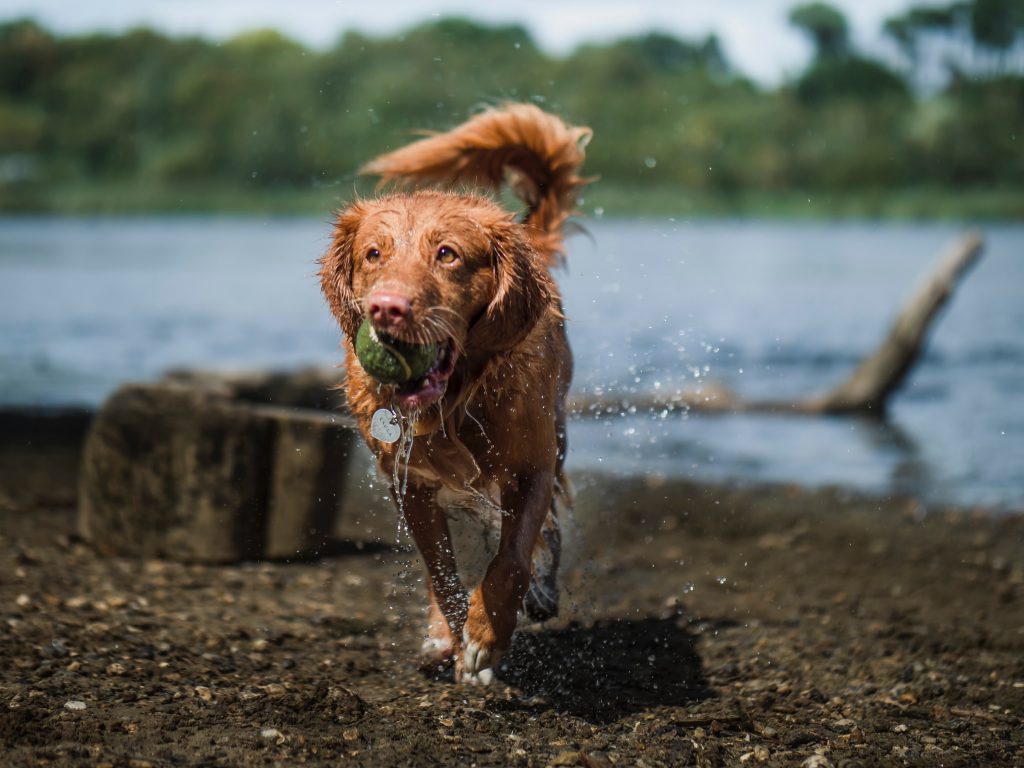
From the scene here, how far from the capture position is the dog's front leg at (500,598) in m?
4.22

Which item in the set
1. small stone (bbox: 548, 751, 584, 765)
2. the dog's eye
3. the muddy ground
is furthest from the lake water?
small stone (bbox: 548, 751, 584, 765)

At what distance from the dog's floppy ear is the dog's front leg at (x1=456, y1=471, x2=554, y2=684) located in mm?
709

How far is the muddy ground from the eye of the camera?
3.96m

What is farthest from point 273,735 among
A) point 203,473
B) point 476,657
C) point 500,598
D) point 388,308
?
point 203,473

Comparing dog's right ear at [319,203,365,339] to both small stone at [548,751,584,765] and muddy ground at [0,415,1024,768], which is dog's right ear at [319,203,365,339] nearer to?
muddy ground at [0,415,1024,768]

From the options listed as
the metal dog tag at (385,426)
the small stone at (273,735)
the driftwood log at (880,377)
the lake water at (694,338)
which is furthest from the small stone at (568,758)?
the driftwood log at (880,377)

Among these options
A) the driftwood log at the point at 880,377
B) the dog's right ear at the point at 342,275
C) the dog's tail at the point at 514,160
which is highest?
the dog's tail at the point at 514,160

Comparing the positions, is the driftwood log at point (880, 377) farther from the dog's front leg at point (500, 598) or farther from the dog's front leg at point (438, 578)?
the dog's front leg at point (500, 598)

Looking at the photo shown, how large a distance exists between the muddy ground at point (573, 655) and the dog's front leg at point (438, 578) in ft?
0.50

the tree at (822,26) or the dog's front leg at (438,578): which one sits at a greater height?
the tree at (822,26)

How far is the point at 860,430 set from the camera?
1176 centimetres

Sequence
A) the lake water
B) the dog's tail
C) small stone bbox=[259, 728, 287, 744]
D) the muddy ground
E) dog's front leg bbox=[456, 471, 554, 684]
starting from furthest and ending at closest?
the lake water < the dog's tail < dog's front leg bbox=[456, 471, 554, 684] < the muddy ground < small stone bbox=[259, 728, 287, 744]

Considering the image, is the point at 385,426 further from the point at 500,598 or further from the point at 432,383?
the point at 500,598

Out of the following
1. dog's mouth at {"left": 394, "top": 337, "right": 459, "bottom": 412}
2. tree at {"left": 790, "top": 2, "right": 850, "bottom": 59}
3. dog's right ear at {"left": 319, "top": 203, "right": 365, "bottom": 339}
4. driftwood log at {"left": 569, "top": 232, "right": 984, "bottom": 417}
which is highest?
tree at {"left": 790, "top": 2, "right": 850, "bottom": 59}
